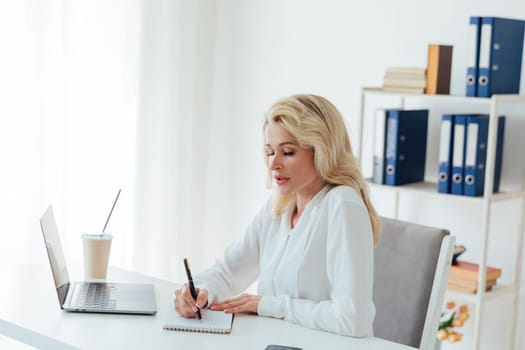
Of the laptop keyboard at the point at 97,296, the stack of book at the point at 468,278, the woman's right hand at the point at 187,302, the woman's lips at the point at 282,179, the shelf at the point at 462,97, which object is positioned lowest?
the stack of book at the point at 468,278

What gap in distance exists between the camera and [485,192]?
9.69 feet

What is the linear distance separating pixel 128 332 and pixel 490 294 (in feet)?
5.27

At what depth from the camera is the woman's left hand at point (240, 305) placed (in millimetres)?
2078

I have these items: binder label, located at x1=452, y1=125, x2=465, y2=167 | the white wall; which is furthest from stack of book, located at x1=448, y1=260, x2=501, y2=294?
binder label, located at x1=452, y1=125, x2=465, y2=167

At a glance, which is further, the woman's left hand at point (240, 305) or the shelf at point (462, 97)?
the shelf at point (462, 97)

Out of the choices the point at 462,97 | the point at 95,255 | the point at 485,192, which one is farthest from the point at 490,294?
the point at 95,255

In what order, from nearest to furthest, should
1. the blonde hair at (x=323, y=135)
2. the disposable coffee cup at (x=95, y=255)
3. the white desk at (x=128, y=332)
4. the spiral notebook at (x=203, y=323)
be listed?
the white desk at (x=128, y=332) → the spiral notebook at (x=203, y=323) → the blonde hair at (x=323, y=135) → the disposable coffee cup at (x=95, y=255)

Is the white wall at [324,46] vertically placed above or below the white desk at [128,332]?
above

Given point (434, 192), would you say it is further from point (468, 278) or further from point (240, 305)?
point (240, 305)

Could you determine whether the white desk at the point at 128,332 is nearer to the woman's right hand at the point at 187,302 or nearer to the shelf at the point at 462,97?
the woman's right hand at the point at 187,302

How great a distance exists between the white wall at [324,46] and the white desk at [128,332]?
153cm

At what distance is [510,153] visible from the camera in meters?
3.19

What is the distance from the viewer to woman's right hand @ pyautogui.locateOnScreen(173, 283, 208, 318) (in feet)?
6.61

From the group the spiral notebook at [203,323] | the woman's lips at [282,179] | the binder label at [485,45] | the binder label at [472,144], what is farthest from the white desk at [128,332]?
the binder label at [485,45]
